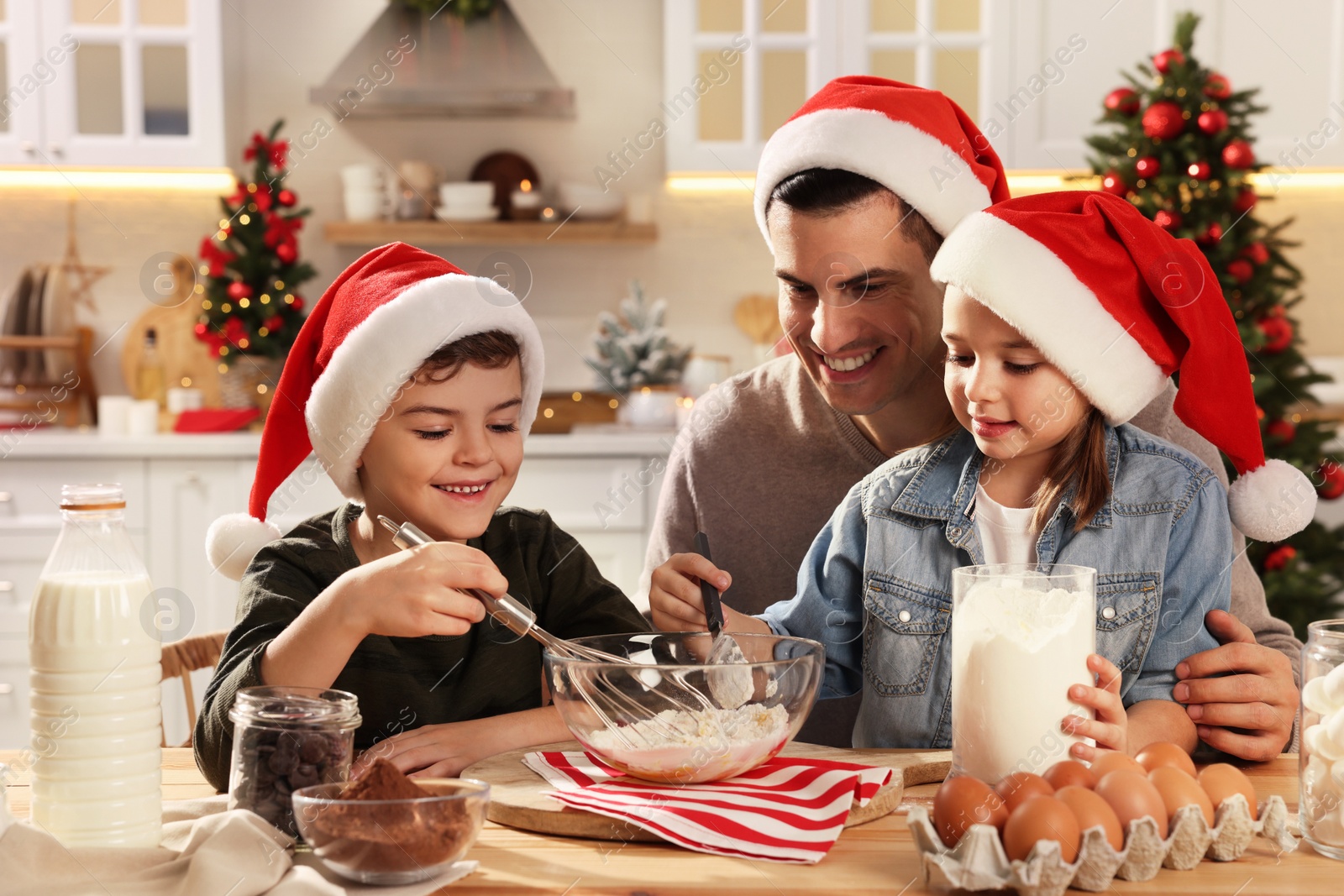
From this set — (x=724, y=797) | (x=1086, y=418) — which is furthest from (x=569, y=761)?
(x=1086, y=418)

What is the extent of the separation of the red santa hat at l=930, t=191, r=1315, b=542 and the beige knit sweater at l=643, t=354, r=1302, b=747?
403 millimetres

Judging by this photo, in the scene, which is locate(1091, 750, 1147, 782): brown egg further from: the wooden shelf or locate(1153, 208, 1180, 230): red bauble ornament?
the wooden shelf

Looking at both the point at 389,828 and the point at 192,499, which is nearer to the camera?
the point at 389,828

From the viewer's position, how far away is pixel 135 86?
10.7ft

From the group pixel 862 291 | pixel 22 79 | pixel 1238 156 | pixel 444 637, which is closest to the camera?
pixel 444 637

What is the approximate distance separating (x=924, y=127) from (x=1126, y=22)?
2.16 meters

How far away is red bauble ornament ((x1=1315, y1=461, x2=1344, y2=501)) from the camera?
2961 mm

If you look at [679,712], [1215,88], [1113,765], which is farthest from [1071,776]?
[1215,88]

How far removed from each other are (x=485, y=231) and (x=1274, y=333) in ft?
6.79

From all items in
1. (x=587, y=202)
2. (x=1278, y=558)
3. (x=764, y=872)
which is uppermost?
(x=587, y=202)

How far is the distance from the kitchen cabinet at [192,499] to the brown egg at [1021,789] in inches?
89.1

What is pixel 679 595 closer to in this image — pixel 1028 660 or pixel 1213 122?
pixel 1028 660

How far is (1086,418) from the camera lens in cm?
117

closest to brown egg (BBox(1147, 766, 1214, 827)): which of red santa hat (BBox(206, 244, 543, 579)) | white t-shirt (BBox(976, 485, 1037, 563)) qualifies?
white t-shirt (BBox(976, 485, 1037, 563))
